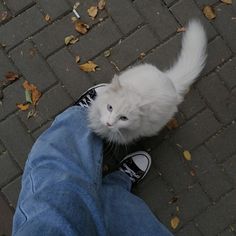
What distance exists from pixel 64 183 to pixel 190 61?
4.22ft

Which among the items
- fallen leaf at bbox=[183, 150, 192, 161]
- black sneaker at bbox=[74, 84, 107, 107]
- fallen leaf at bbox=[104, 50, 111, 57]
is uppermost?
fallen leaf at bbox=[104, 50, 111, 57]

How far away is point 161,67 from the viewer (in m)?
3.39

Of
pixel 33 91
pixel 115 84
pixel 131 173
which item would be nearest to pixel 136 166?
pixel 131 173

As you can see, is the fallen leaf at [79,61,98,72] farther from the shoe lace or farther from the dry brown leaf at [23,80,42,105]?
the shoe lace

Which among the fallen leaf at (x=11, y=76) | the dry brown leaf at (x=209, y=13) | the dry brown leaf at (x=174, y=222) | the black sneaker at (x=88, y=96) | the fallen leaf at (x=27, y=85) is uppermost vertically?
the fallen leaf at (x=11, y=76)

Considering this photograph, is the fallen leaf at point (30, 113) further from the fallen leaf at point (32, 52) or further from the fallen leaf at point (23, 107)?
the fallen leaf at point (32, 52)

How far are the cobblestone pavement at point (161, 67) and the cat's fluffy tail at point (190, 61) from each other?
0.25 metres

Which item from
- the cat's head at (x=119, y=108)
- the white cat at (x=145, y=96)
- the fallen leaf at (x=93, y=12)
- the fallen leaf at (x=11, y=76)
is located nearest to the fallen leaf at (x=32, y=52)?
the fallen leaf at (x=11, y=76)

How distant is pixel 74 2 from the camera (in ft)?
11.5

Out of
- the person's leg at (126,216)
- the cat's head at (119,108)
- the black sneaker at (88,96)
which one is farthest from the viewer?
the black sneaker at (88,96)

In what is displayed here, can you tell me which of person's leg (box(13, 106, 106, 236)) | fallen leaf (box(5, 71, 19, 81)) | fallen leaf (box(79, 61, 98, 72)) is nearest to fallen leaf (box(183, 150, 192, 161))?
person's leg (box(13, 106, 106, 236))

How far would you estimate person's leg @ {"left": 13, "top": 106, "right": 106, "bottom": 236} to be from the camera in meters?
2.22

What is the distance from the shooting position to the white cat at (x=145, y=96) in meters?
2.61

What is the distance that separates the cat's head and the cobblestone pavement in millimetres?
724
